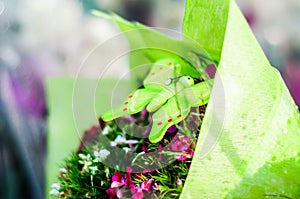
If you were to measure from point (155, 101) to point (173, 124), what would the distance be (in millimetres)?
38

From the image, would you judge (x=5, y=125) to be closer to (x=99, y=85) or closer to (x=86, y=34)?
(x=86, y=34)

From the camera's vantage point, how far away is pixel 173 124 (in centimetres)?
48

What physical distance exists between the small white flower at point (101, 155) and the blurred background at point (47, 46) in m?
0.38

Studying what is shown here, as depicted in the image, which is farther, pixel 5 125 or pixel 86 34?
pixel 86 34

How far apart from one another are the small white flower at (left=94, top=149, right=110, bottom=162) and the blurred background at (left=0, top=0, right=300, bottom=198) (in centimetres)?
38

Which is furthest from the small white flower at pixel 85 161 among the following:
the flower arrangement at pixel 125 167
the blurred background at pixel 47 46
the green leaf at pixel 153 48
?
the blurred background at pixel 47 46

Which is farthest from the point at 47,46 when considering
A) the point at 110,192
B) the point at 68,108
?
the point at 110,192

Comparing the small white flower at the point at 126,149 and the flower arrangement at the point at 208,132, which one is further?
the small white flower at the point at 126,149

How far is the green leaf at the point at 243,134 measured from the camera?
43 cm

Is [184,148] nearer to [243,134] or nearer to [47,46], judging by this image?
[243,134]

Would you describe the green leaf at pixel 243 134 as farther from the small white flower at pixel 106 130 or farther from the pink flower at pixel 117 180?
the small white flower at pixel 106 130

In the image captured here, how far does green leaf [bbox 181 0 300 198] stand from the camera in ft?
1.41

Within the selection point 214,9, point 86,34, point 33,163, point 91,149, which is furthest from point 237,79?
point 86,34

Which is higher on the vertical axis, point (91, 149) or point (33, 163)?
point (91, 149)
